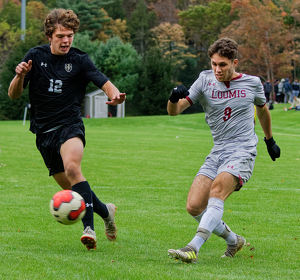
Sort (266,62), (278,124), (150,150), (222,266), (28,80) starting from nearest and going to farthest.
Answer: (222,266)
(28,80)
(150,150)
(278,124)
(266,62)

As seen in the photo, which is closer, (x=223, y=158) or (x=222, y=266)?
(x=222, y=266)

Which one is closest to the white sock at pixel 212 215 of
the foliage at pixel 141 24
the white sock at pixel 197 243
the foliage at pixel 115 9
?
the white sock at pixel 197 243

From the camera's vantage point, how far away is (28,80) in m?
7.07

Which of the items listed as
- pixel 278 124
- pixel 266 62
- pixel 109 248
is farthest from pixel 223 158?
pixel 266 62

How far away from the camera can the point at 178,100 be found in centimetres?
661

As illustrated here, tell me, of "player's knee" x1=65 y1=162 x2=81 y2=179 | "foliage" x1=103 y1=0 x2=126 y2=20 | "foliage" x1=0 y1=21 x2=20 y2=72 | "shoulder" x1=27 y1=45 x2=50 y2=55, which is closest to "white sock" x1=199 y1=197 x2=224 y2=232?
"player's knee" x1=65 y1=162 x2=81 y2=179

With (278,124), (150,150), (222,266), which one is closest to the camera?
(222,266)

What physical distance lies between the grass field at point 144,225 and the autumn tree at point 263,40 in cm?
4347

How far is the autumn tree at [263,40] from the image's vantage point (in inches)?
2399

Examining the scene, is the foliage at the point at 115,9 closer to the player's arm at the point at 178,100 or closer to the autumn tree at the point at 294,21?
the autumn tree at the point at 294,21

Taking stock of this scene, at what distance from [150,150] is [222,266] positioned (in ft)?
54.5

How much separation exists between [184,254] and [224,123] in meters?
1.50

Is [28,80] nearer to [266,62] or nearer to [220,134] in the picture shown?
[220,134]

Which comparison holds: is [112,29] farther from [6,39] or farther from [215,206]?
[215,206]
